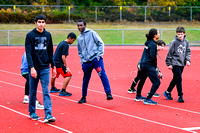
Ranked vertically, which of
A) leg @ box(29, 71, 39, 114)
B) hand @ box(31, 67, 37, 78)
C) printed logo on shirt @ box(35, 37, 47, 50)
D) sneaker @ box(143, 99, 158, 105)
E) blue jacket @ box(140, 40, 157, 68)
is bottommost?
sneaker @ box(143, 99, 158, 105)

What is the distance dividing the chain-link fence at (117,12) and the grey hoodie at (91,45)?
3190 centimetres

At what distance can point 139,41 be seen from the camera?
106 ft

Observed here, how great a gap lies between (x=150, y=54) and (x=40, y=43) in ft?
9.71

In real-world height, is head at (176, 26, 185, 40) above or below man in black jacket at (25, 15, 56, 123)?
above

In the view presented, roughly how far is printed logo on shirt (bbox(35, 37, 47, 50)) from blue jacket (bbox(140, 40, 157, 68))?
286cm

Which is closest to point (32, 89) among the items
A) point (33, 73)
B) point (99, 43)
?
point (33, 73)

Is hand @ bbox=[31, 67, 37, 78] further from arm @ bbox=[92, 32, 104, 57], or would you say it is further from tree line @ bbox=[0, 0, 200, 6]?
tree line @ bbox=[0, 0, 200, 6]

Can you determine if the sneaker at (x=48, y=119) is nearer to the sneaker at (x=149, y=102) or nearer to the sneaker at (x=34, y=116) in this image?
the sneaker at (x=34, y=116)

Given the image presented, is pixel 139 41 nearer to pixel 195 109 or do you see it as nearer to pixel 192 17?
pixel 192 17

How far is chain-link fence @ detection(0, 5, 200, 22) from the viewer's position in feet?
136

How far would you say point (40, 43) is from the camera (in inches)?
293

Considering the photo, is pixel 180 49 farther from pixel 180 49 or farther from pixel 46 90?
pixel 46 90

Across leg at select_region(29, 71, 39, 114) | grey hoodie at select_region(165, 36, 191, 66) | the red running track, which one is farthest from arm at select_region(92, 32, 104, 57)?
leg at select_region(29, 71, 39, 114)

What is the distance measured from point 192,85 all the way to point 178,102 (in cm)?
286
